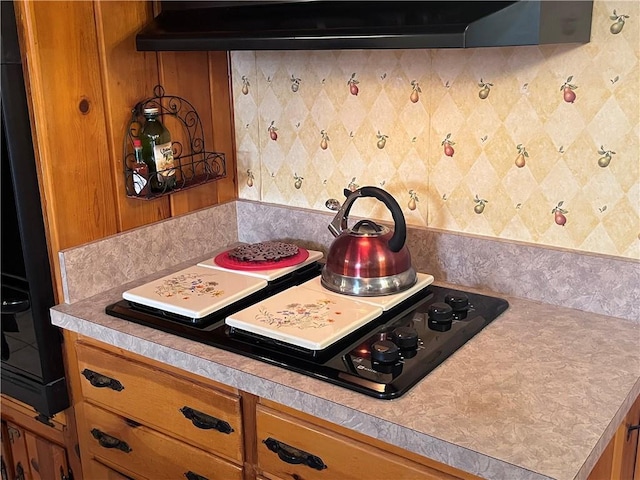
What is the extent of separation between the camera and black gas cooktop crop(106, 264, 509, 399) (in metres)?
1.21

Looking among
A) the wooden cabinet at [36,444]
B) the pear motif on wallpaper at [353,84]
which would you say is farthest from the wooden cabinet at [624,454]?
the wooden cabinet at [36,444]

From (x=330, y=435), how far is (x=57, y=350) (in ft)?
2.59

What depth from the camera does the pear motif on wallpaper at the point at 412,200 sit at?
1.68 meters

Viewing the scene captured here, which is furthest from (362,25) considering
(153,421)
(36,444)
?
(36,444)

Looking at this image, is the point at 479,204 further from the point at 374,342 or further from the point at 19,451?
the point at 19,451

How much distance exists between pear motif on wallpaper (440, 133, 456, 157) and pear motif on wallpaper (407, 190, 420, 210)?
134 mm

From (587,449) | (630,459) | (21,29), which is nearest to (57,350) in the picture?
(21,29)

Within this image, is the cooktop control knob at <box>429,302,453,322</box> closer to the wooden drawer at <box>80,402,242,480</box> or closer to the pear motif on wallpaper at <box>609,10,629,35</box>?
the wooden drawer at <box>80,402,242,480</box>

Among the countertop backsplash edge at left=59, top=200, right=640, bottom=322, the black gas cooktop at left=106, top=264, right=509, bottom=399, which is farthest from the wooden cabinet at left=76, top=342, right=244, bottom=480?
the countertop backsplash edge at left=59, top=200, right=640, bottom=322

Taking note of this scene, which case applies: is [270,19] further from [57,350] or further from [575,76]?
[57,350]

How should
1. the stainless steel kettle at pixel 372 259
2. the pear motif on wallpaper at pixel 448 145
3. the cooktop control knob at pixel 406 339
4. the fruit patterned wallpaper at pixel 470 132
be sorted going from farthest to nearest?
the pear motif on wallpaper at pixel 448 145, the stainless steel kettle at pixel 372 259, the fruit patterned wallpaper at pixel 470 132, the cooktop control knob at pixel 406 339

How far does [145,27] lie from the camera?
167cm

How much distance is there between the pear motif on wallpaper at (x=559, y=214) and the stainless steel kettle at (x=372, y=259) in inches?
13.3

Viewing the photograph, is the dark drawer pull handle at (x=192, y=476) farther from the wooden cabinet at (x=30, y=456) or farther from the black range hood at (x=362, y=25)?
the black range hood at (x=362, y=25)
